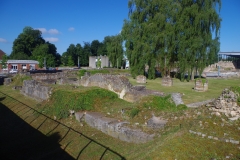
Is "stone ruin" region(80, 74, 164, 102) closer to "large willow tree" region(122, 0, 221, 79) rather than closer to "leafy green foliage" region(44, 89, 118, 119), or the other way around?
"leafy green foliage" region(44, 89, 118, 119)

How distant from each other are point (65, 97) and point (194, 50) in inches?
730

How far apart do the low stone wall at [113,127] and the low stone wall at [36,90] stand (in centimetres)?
570

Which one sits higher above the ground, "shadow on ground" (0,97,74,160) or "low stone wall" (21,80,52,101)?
"low stone wall" (21,80,52,101)

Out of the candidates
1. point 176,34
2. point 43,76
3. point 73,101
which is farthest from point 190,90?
point 43,76

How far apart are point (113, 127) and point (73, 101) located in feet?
13.0

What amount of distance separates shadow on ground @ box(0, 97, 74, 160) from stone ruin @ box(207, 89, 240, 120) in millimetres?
5927

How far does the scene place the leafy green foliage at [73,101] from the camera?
1234 centimetres

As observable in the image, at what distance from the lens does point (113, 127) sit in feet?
31.0

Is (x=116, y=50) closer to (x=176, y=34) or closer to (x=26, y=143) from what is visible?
(x=176, y=34)

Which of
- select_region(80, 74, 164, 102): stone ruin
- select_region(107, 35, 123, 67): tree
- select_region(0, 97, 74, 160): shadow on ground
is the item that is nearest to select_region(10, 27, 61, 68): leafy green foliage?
select_region(107, 35, 123, 67): tree

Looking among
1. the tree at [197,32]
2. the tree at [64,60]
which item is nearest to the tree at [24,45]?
the tree at [64,60]

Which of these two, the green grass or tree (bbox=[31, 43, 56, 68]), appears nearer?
the green grass

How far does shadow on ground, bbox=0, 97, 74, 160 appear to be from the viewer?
8.89m

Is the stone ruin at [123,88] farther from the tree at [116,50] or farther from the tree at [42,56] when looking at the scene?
the tree at [42,56]
